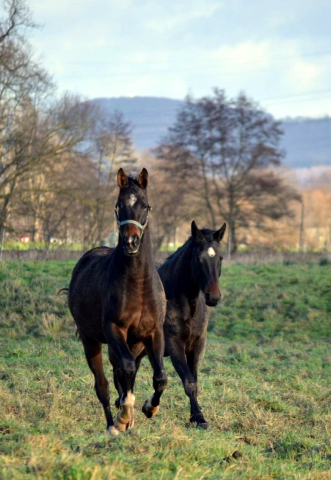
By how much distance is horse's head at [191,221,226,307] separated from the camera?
7.53m

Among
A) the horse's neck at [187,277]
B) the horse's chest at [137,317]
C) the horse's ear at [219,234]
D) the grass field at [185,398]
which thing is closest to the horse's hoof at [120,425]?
the grass field at [185,398]

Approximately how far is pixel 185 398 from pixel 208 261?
1.91 metres

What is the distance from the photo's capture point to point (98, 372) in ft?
23.3

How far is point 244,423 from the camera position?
725cm

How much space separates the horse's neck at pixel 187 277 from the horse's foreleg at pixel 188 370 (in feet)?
2.04

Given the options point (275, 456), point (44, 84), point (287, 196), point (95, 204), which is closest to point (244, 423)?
point (275, 456)

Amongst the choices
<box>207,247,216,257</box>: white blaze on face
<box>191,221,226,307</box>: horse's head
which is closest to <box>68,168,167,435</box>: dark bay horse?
<box>191,221,226,307</box>: horse's head

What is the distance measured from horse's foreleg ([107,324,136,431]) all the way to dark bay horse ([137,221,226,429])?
5.09 feet

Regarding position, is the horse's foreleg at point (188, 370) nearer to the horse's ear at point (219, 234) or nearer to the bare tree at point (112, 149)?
the horse's ear at point (219, 234)

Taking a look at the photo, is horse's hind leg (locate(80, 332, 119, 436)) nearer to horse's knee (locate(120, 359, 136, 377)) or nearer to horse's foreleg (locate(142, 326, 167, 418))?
horse's foreleg (locate(142, 326, 167, 418))

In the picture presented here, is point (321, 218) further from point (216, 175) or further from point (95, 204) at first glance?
point (95, 204)

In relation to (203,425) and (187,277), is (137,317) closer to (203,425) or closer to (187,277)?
(203,425)

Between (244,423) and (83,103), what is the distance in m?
26.4

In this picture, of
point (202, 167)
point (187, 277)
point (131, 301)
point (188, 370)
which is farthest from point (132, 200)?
Result: point (202, 167)
